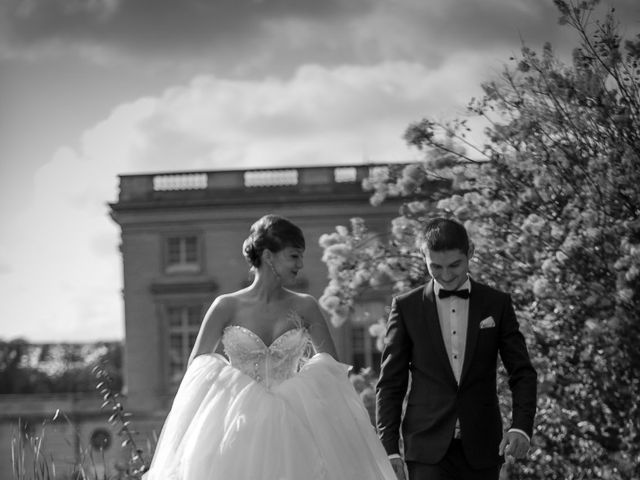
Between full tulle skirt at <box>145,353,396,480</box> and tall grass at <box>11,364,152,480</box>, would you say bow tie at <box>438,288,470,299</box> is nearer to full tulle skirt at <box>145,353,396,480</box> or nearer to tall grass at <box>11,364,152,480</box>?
full tulle skirt at <box>145,353,396,480</box>

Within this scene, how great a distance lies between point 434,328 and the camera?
554 centimetres

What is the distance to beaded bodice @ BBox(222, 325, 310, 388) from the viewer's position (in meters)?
5.91

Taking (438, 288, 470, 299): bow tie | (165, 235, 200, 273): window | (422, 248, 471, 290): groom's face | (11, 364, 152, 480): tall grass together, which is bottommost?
(11, 364, 152, 480): tall grass

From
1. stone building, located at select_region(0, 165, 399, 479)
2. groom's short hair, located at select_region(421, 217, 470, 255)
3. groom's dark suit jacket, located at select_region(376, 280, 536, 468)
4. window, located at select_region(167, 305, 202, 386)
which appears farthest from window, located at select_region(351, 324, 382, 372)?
groom's short hair, located at select_region(421, 217, 470, 255)

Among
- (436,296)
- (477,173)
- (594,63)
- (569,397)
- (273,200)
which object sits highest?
(273,200)

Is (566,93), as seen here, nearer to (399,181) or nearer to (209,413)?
(399,181)

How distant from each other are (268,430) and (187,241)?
3759cm

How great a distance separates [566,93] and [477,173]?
1353 mm

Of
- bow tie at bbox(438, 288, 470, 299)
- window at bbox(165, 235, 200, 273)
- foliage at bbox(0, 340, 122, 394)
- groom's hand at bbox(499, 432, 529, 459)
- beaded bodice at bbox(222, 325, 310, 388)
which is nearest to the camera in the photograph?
groom's hand at bbox(499, 432, 529, 459)

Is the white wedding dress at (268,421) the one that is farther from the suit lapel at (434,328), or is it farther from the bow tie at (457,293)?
the bow tie at (457,293)

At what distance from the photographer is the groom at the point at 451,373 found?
17.7 feet

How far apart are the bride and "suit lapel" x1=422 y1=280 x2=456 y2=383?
0.56 meters

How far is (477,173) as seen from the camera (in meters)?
11.5

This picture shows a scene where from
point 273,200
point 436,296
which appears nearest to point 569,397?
point 436,296
